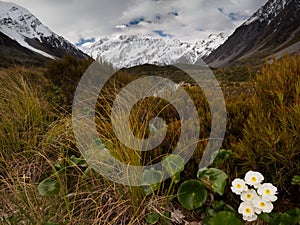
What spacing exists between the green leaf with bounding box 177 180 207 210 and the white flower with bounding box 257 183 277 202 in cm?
46

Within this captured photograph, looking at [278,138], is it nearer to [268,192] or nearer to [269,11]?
[268,192]

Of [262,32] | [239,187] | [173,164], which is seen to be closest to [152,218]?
[173,164]

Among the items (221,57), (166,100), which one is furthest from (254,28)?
(166,100)

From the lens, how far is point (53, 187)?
2076 mm

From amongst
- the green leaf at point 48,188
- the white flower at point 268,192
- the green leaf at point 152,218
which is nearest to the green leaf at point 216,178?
the white flower at point 268,192

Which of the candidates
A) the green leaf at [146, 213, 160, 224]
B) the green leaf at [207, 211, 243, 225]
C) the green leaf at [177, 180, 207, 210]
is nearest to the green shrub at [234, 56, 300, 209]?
the green leaf at [177, 180, 207, 210]

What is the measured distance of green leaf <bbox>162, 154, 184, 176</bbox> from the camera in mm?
2029

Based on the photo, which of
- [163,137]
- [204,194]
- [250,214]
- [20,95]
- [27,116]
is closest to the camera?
[250,214]

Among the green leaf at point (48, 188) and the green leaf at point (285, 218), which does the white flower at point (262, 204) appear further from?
the green leaf at point (48, 188)

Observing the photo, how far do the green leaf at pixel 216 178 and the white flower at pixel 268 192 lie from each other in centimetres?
28

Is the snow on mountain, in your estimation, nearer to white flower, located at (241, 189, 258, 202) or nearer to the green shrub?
the green shrub

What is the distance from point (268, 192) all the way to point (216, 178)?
0.40 meters

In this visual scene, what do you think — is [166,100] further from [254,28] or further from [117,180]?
[254,28]

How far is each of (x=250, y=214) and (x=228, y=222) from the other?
0.16 m
